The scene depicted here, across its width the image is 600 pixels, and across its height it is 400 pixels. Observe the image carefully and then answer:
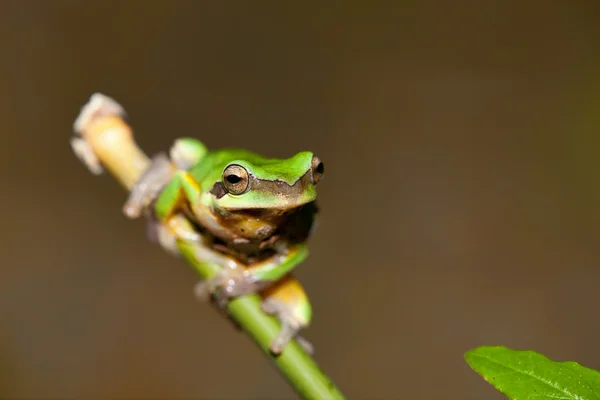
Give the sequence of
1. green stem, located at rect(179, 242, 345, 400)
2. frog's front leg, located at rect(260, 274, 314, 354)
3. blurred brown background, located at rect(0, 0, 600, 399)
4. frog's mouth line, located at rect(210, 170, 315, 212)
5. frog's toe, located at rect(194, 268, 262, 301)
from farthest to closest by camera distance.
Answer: blurred brown background, located at rect(0, 0, 600, 399) < frog's front leg, located at rect(260, 274, 314, 354) < frog's toe, located at rect(194, 268, 262, 301) < frog's mouth line, located at rect(210, 170, 315, 212) < green stem, located at rect(179, 242, 345, 400)

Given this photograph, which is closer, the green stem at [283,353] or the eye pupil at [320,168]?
the green stem at [283,353]

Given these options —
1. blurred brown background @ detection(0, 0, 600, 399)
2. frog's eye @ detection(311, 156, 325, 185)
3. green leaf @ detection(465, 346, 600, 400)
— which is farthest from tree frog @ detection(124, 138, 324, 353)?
blurred brown background @ detection(0, 0, 600, 399)

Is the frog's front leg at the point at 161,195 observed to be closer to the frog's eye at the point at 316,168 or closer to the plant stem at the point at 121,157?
the plant stem at the point at 121,157

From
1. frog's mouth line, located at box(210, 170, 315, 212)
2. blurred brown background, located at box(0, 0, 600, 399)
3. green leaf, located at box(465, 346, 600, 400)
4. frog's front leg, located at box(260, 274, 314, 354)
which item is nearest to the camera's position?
green leaf, located at box(465, 346, 600, 400)

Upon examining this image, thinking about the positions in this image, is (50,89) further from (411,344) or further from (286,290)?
(286,290)

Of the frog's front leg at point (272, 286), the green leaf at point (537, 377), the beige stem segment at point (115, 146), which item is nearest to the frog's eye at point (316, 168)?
the frog's front leg at point (272, 286)

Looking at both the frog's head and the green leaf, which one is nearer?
the green leaf

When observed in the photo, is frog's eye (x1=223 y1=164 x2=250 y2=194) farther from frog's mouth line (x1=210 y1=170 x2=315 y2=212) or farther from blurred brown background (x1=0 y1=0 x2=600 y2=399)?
blurred brown background (x1=0 y1=0 x2=600 y2=399)
